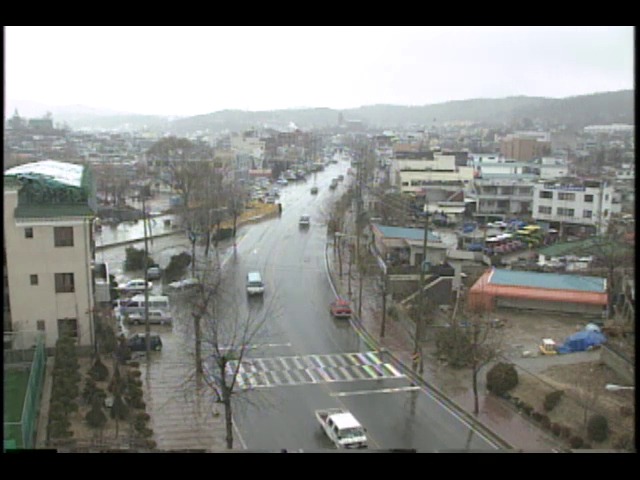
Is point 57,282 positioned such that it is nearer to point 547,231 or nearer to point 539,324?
point 539,324

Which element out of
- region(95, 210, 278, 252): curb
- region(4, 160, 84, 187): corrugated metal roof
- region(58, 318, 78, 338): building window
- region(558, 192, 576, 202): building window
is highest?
region(4, 160, 84, 187): corrugated metal roof

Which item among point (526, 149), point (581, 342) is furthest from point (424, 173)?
point (526, 149)

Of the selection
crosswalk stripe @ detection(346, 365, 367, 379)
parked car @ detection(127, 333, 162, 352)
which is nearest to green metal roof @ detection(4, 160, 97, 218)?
parked car @ detection(127, 333, 162, 352)

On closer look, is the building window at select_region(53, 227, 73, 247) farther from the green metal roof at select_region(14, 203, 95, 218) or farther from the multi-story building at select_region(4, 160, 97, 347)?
the green metal roof at select_region(14, 203, 95, 218)

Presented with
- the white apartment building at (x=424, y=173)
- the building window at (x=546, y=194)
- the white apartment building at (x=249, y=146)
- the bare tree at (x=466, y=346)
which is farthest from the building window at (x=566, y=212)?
the white apartment building at (x=249, y=146)

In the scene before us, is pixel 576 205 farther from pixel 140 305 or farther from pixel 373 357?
pixel 140 305

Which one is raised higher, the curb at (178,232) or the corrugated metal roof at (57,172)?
the corrugated metal roof at (57,172)

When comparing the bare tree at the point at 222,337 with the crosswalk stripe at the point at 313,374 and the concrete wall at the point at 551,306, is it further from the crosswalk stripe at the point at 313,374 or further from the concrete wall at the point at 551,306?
the concrete wall at the point at 551,306
